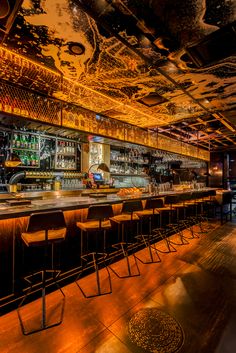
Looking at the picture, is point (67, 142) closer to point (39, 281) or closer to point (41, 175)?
point (41, 175)

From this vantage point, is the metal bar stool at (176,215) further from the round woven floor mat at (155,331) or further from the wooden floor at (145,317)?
the round woven floor mat at (155,331)

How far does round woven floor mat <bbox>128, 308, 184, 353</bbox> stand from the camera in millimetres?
1878

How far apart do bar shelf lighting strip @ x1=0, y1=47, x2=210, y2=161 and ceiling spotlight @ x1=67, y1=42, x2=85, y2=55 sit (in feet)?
2.30

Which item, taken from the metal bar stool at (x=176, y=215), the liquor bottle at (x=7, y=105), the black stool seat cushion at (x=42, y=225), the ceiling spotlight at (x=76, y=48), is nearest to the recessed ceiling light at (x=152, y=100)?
the ceiling spotlight at (x=76, y=48)

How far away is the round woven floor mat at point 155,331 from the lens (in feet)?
6.16

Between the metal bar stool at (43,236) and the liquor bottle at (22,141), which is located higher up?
the liquor bottle at (22,141)

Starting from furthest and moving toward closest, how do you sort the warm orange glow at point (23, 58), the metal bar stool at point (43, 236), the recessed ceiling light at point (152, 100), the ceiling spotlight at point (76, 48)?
1. the recessed ceiling light at point (152, 100)
2. the warm orange glow at point (23, 58)
3. the ceiling spotlight at point (76, 48)
4. the metal bar stool at point (43, 236)

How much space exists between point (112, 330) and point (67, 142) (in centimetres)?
624

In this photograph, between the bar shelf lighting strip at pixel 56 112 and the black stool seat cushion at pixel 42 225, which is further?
the bar shelf lighting strip at pixel 56 112

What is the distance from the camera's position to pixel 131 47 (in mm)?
2424

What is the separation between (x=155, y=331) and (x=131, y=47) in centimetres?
328

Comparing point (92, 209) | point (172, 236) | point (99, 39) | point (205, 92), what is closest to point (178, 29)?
point (99, 39)

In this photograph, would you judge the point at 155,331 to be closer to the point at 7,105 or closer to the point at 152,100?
the point at 7,105

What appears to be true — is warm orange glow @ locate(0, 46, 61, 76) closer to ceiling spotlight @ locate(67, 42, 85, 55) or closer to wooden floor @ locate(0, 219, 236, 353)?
ceiling spotlight @ locate(67, 42, 85, 55)
